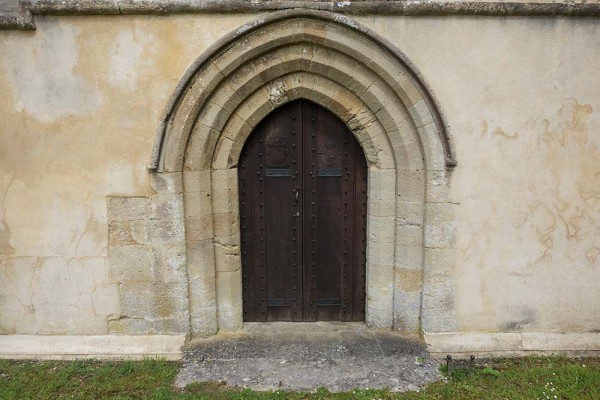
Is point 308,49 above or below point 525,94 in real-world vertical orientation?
above

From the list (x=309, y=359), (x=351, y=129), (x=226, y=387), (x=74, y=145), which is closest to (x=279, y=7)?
(x=351, y=129)

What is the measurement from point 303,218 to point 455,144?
149cm

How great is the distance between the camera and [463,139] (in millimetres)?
3598

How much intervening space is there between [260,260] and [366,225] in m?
1.06

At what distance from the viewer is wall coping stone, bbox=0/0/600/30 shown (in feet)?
11.0

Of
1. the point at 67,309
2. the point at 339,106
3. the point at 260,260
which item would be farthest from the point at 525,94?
the point at 67,309

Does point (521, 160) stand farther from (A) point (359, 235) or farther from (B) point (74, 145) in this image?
(B) point (74, 145)

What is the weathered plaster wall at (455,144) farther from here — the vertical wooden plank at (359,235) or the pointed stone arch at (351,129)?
the vertical wooden plank at (359,235)

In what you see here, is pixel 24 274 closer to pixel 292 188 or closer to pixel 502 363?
pixel 292 188

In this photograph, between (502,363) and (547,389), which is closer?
(547,389)

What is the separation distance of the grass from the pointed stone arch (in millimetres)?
525

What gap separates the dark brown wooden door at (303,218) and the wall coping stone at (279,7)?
883 millimetres

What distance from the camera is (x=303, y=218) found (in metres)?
4.05

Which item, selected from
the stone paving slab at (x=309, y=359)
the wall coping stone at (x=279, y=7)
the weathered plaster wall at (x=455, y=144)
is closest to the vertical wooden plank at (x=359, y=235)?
the stone paving slab at (x=309, y=359)
